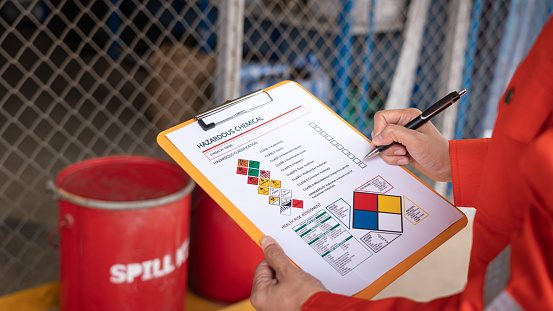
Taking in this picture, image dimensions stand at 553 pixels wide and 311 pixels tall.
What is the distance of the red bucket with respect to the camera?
47.4 inches

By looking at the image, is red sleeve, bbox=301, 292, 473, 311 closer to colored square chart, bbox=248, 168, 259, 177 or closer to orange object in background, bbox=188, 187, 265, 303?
colored square chart, bbox=248, 168, 259, 177

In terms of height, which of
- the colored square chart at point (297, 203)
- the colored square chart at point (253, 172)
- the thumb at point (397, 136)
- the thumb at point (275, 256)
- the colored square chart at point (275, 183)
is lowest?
the thumb at point (275, 256)

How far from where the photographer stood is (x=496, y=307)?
1.45 ft

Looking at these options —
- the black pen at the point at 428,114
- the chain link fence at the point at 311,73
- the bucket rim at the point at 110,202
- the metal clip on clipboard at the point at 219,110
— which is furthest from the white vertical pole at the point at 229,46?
the black pen at the point at 428,114

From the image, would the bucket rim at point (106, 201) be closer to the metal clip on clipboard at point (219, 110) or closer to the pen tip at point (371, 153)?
the metal clip on clipboard at point (219, 110)

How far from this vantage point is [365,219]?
0.71 meters

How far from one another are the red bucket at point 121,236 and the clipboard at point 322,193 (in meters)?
0.51

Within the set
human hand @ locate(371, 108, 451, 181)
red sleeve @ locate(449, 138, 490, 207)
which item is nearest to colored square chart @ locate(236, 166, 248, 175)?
human hand @ locate(371, 108, 451, 181)

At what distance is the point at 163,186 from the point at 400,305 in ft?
3.12

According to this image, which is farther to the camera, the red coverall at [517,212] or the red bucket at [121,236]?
the red bucket at [121,236]

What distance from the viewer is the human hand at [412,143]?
0.82m

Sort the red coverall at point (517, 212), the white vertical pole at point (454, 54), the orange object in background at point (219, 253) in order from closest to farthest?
the red coverall at point (517, 212), the orange object in background at point (219, 253), the white vertical pole at point (454, 54)

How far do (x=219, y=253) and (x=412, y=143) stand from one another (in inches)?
32.5

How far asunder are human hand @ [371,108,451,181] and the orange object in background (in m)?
0.68
